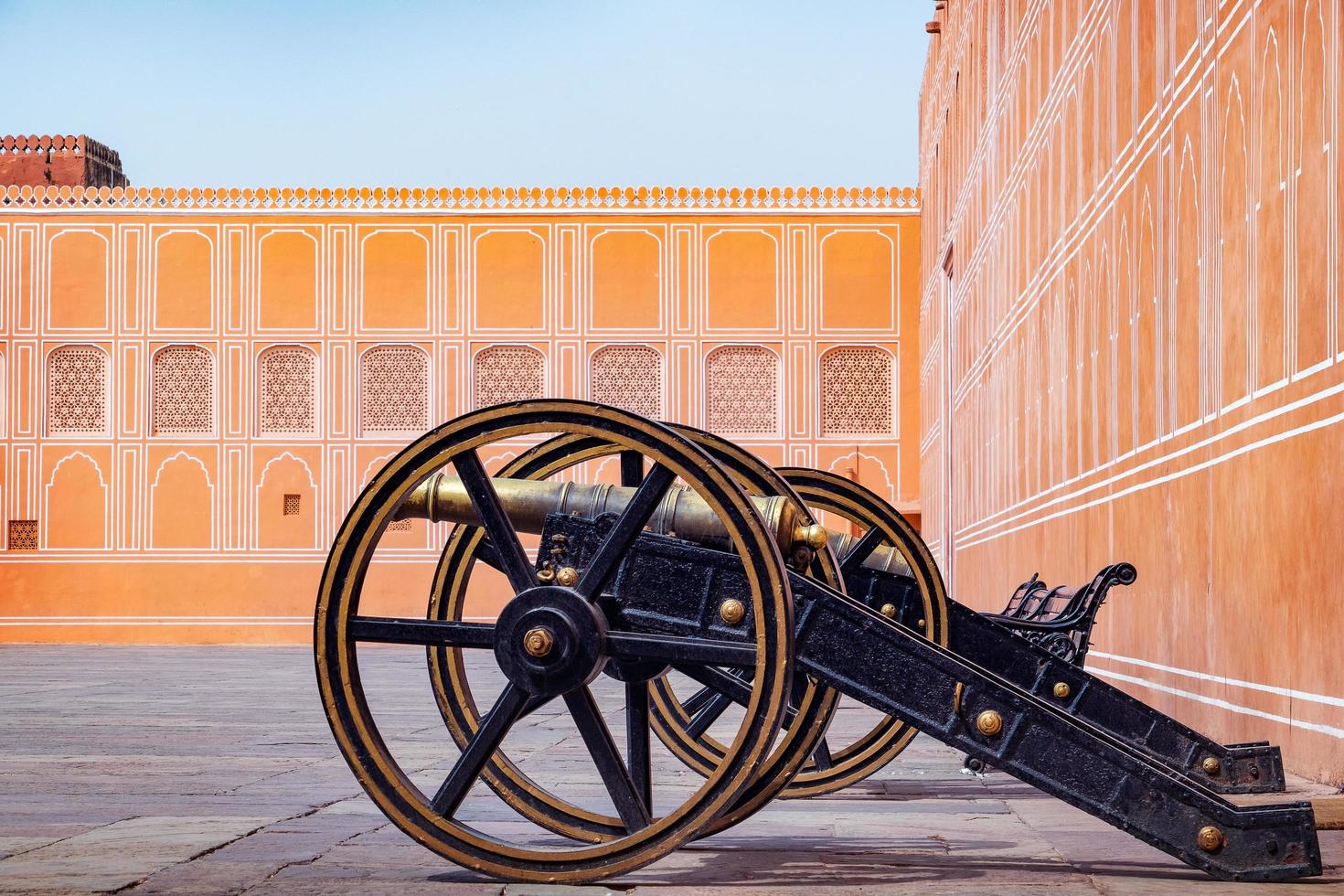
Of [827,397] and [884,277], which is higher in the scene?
[884,277]

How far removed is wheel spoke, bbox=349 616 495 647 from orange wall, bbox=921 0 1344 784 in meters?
2.96

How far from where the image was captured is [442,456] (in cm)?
335

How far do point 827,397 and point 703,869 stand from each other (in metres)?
→ 19.0

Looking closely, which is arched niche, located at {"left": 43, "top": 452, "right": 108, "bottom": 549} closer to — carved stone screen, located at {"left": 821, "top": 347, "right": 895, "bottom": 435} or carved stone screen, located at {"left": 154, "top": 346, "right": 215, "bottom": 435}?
carved stone screen, located at {"left": 154, "top": 346, "right": 215, "bottom": 435}

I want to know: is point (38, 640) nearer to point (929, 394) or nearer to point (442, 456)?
point (929, 394)

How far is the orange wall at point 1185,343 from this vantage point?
5.43 metres

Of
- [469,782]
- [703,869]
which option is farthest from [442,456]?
[703,869]

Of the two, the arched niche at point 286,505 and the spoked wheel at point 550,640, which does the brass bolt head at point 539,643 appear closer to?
the spoked wheel at point 550,640

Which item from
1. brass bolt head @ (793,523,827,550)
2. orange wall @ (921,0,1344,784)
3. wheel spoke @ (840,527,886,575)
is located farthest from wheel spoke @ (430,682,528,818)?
orange wall @ (921,0,1344,784)

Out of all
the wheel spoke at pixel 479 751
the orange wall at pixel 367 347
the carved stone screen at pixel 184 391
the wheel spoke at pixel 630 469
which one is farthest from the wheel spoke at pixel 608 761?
the carved stone screen at pixel 184 391

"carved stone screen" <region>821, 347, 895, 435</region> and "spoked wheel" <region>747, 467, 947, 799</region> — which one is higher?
"carved stone screen" <region>821, 347, 895, 435</region>

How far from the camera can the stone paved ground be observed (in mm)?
3406

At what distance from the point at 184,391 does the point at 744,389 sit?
768 centimetres

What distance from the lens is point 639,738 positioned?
377 centimetres
